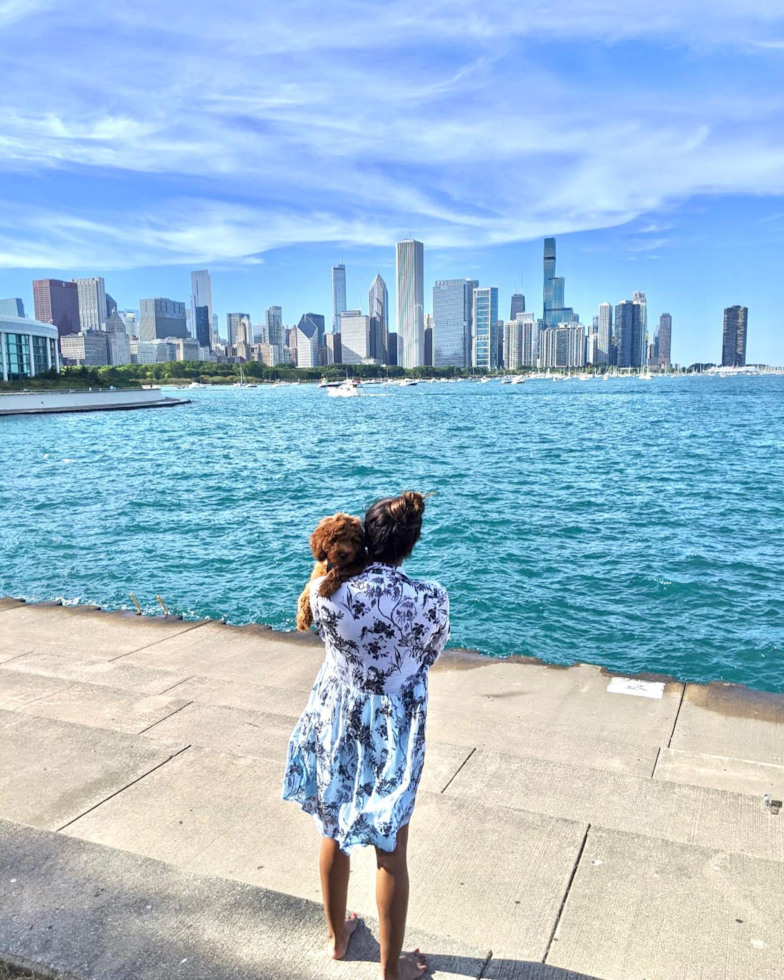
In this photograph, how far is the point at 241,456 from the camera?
1785 inches

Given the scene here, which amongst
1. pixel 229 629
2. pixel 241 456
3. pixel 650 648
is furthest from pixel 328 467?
pixel 229 629

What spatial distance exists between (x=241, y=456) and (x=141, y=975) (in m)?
43.1

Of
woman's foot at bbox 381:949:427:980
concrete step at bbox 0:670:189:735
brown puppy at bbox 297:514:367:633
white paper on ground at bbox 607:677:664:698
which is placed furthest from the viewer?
white paper on ground at bbox 607:677:664:698

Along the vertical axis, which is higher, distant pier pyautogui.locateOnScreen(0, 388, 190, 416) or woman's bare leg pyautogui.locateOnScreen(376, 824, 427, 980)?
woman's bare leg pyautogui.locateOnScreen(376, 824, 427, 980)

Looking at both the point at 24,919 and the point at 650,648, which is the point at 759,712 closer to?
the point at 24,919

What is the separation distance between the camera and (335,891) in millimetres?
3119

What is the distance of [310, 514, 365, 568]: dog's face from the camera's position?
2.93 meters

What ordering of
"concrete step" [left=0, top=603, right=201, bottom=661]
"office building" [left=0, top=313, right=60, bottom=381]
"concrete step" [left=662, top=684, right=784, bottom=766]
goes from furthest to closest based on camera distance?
"office building" [left=0, top=313, right=60, bottom=381] → "concrete step" [left=0, top=603, right=201, bottom=661] → "concrete step" [left=662, top=684, right=784, bottom=766]

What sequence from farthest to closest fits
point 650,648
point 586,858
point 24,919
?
point 650,648 < point 586,858 < point 24,919

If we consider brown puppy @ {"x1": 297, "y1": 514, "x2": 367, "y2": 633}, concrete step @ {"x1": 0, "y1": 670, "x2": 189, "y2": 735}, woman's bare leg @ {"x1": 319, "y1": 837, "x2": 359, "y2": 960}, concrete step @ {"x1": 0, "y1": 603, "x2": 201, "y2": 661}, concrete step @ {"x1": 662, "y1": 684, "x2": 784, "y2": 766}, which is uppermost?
brown puppy @ {"x1": 297, "y1": 514, "x2": 367, "y2": 633}

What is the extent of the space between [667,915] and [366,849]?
1.46 metres

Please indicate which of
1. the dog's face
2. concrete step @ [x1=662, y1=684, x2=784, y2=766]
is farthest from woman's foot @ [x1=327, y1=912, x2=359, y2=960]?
concrete step @ [x1=662, y1=684, x2=784, y2=766]

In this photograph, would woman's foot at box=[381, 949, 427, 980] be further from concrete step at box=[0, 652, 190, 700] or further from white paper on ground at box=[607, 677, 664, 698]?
white paper on ground at box=[607, 677, 664, 698]

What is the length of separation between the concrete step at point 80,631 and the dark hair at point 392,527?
5.54 metres
